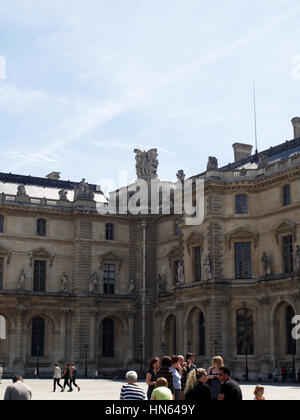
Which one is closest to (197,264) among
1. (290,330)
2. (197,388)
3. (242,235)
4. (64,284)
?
(242,235)

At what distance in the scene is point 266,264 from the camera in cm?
5456

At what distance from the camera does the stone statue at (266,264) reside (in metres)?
54.4

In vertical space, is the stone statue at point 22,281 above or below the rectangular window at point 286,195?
below

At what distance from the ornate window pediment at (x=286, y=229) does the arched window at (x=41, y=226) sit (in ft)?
76.5

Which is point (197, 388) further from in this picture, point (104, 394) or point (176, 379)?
point (104, 394)

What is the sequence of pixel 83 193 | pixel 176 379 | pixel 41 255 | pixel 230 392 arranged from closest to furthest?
pixel 230 392 < pixel 176 379 < pixel 41 255 < pixel 83 193

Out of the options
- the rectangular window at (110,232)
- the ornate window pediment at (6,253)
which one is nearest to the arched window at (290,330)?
the rectangular window at (110,232)

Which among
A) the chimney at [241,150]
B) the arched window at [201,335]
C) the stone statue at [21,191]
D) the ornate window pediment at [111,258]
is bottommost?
the arched window at [201,335]

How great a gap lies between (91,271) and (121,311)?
15.5 ft

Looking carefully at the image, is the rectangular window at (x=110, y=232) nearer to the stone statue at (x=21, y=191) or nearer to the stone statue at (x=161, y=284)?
the stone statue at (x=161, y=284)

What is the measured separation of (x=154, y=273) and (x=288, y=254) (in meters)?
17.7

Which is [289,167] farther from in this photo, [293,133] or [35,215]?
[35,215]

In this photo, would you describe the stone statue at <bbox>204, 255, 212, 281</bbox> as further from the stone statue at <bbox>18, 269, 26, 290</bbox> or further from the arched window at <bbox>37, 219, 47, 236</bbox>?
the arched window at <bbox>37, 219, 47, 236</bbox>

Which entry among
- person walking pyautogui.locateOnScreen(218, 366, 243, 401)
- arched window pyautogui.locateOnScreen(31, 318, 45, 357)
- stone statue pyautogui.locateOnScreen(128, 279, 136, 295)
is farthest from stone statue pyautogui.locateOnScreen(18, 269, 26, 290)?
person walking pyautogui.locateOnScreen(218, 366, 243, 401)
